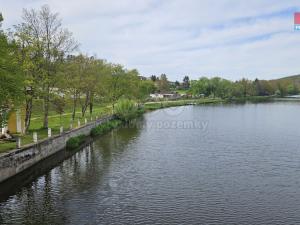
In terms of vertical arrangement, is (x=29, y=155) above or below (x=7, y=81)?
below

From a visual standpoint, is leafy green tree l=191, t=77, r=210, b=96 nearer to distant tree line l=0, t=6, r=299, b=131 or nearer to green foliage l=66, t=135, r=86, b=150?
distant tree line l=0, t=6, r=299, b=131

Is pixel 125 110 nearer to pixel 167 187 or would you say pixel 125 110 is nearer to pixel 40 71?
pixel 40 71

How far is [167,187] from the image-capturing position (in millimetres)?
24688

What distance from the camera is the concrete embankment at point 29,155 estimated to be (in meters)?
25.0

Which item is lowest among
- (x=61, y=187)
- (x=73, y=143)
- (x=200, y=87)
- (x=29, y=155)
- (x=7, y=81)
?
(x=61, y=187)

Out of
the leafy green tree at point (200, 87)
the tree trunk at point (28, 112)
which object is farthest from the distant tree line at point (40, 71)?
the leafy green tree at point (200, 87)

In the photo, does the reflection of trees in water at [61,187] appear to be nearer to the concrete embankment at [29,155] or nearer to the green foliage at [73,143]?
the green foliage at [73,143]

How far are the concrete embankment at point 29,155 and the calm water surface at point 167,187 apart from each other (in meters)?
1.30

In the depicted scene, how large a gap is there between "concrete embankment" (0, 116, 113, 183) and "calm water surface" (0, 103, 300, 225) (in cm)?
130

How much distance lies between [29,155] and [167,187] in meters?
12.0

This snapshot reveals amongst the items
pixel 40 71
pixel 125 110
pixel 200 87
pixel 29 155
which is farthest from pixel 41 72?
pixel 200 87

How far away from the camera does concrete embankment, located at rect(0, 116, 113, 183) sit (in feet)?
82.0

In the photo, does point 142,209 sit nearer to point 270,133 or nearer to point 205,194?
point 205,194

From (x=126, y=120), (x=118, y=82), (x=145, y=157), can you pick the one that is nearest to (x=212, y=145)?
(x=145, y=157)
